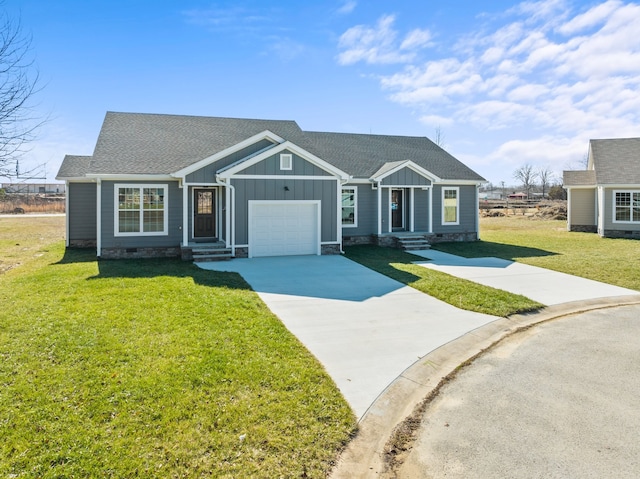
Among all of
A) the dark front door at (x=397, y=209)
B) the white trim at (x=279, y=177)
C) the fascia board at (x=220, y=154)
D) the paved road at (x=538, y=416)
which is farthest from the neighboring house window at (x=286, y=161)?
the paved road at (x=538, y=416)

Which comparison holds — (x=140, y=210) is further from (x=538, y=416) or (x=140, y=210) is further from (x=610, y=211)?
(x=610, y=211)

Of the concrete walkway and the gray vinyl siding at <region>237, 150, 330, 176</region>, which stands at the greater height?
the gray vinyl siding at <region>237, 150, 330, 176</region>

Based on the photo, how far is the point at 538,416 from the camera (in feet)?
14.4

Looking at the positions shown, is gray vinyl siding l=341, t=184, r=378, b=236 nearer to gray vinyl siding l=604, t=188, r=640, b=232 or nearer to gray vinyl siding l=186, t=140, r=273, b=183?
gray vinyl siding l=186, t=140, r=273, b=183

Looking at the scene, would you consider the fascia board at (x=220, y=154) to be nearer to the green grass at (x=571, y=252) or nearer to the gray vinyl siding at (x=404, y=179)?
the gray vinyl siding at (x=404, y=179)

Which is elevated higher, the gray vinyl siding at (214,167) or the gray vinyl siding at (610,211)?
the gray vinyl siding at (214,167)

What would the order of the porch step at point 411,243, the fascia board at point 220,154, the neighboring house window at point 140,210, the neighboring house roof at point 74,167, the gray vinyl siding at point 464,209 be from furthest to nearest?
the gray vinyl siding at point 464,209, the porch step at point 411,243, the neighboring house roof at point 74,167, the neighboring house window at point 140,210, the fascia board at point 220,154

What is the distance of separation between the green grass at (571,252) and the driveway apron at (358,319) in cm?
613

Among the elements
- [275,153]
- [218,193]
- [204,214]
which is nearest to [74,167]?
[204,214]

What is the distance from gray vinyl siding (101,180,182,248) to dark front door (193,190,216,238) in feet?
2.24

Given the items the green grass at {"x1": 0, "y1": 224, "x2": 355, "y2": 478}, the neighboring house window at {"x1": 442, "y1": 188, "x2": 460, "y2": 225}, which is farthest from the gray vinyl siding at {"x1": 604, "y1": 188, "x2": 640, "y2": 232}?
the green grass at {"x1": 0, "y1": 224, "x2": 355, "y2": 478}

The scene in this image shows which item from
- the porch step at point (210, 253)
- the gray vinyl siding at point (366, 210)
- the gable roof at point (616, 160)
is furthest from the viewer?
the gable roof at point (616, 160)

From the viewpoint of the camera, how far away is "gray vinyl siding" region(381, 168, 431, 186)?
18.6 metres

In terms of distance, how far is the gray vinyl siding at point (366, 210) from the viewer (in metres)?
18.8
